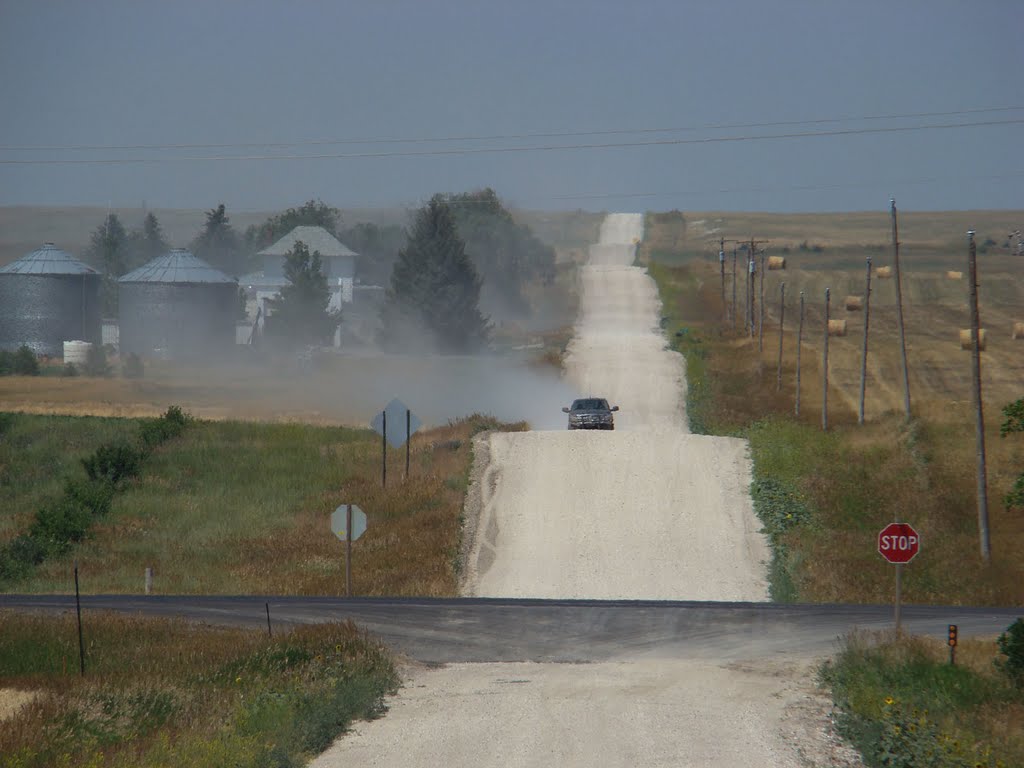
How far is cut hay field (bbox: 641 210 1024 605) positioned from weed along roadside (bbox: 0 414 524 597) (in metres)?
11.6

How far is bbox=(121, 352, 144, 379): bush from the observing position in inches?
4011

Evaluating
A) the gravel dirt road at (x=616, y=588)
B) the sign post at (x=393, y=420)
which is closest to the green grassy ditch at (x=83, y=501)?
the sign post at (x=393, y=420)

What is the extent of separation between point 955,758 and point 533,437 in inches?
1601

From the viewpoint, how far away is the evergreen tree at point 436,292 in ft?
384

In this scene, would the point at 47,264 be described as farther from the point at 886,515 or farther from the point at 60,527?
the point at 886,515

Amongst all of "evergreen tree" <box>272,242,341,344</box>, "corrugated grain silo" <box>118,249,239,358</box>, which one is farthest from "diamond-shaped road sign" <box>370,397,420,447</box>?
"evergreen tree" <box>272,242,341,344</box>

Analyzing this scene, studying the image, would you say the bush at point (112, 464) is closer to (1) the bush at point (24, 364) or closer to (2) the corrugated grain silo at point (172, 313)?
(1) the bush at point (24, 364)

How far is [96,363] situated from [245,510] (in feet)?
200

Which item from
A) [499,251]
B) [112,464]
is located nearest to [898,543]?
[112,464]

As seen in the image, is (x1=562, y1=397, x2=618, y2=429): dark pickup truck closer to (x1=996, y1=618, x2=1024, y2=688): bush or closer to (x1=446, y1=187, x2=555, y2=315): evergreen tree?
Result: (x1=996, y1=618, x2=1024, y2=688): bush

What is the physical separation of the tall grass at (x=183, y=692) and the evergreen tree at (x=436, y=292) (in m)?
88.1

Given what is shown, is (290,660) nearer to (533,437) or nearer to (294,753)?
(294,753)

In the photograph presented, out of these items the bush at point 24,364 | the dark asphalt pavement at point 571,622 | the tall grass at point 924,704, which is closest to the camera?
the tall grass at point 924,704

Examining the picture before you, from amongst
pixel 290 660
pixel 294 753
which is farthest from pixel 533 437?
pixel 294 753
